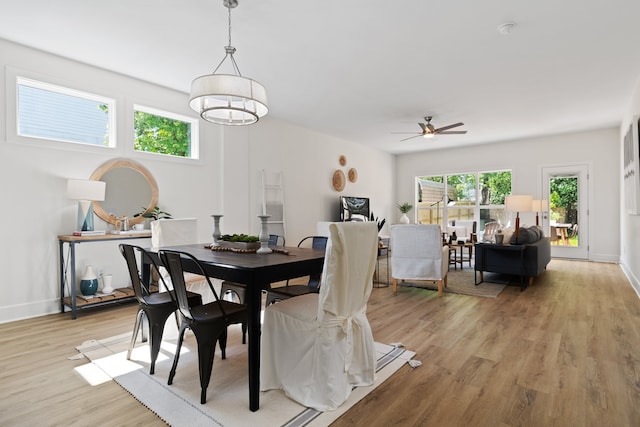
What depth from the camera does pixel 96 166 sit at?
12.7ft

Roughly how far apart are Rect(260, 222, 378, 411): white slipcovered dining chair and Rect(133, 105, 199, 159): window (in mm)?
3312

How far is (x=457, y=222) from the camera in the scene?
878 centimetres

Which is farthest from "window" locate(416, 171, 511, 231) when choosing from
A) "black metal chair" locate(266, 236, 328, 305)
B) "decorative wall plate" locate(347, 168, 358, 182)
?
"black metal chair" locate(266, 236, 328, 305)

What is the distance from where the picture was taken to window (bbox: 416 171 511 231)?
27.1ft

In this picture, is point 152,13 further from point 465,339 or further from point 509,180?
point 509,180

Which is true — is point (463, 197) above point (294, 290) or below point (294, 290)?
above

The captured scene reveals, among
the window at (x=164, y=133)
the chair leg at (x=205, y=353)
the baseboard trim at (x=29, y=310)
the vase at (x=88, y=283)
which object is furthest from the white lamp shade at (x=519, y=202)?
the baseboard trim at (x=29, y=310)

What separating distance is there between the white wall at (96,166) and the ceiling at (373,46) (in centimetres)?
27

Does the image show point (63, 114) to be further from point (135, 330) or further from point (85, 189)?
point (135, 330)

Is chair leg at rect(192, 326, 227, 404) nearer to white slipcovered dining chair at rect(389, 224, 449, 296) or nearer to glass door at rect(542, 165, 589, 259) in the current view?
white slipcovered dining chair at rect(389, 224, 449, 296)

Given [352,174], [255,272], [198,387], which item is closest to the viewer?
[255,272]

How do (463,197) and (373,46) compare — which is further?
(463,197)

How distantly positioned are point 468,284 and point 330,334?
3699 millimetres

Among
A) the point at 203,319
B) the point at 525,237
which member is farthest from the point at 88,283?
the point at 525,237
